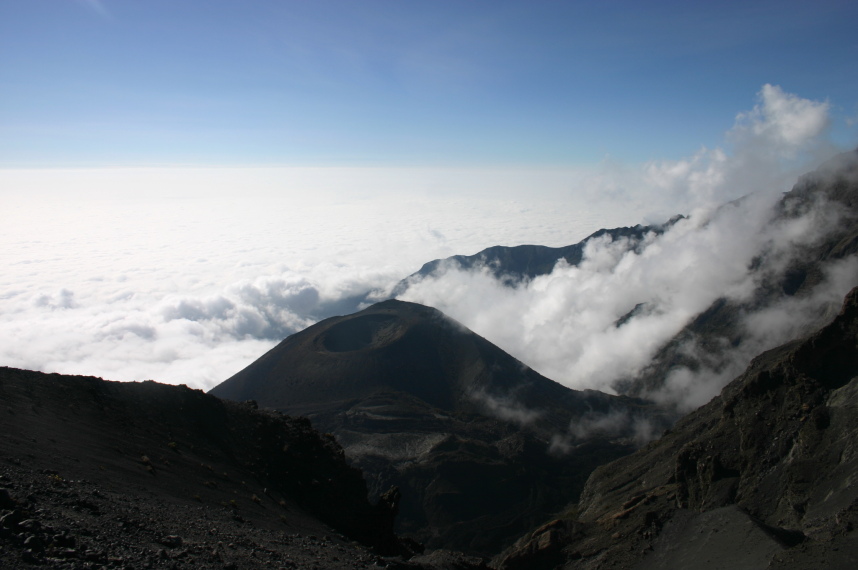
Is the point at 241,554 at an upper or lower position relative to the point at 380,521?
upper

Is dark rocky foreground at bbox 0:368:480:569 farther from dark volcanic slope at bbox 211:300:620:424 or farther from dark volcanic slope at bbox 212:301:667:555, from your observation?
dark volcanic slope at bbox 211:300:620:424

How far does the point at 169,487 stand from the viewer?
83.2ft

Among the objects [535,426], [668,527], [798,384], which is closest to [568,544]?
[668,527]

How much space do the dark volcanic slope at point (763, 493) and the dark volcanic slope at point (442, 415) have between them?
2697 cm

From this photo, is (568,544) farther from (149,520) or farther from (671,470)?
(149,520)

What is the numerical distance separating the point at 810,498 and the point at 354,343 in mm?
104922

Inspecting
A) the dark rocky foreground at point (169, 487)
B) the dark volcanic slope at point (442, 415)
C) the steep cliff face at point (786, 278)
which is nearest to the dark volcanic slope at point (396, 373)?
the dark volcanic slope at point (442, 415)

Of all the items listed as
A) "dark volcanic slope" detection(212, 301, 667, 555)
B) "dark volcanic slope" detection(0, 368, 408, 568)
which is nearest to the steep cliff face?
"dark volcanic slope" detection(212, 301, 667, 555)

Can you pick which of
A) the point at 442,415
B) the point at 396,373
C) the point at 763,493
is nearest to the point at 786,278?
the point at 442,415

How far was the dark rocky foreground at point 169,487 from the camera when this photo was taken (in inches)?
580

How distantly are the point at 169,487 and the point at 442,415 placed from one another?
79.1m

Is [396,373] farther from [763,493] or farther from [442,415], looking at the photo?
[763,493]

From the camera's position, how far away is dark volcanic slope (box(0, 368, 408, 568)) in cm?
1471

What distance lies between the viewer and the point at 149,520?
18297mm
